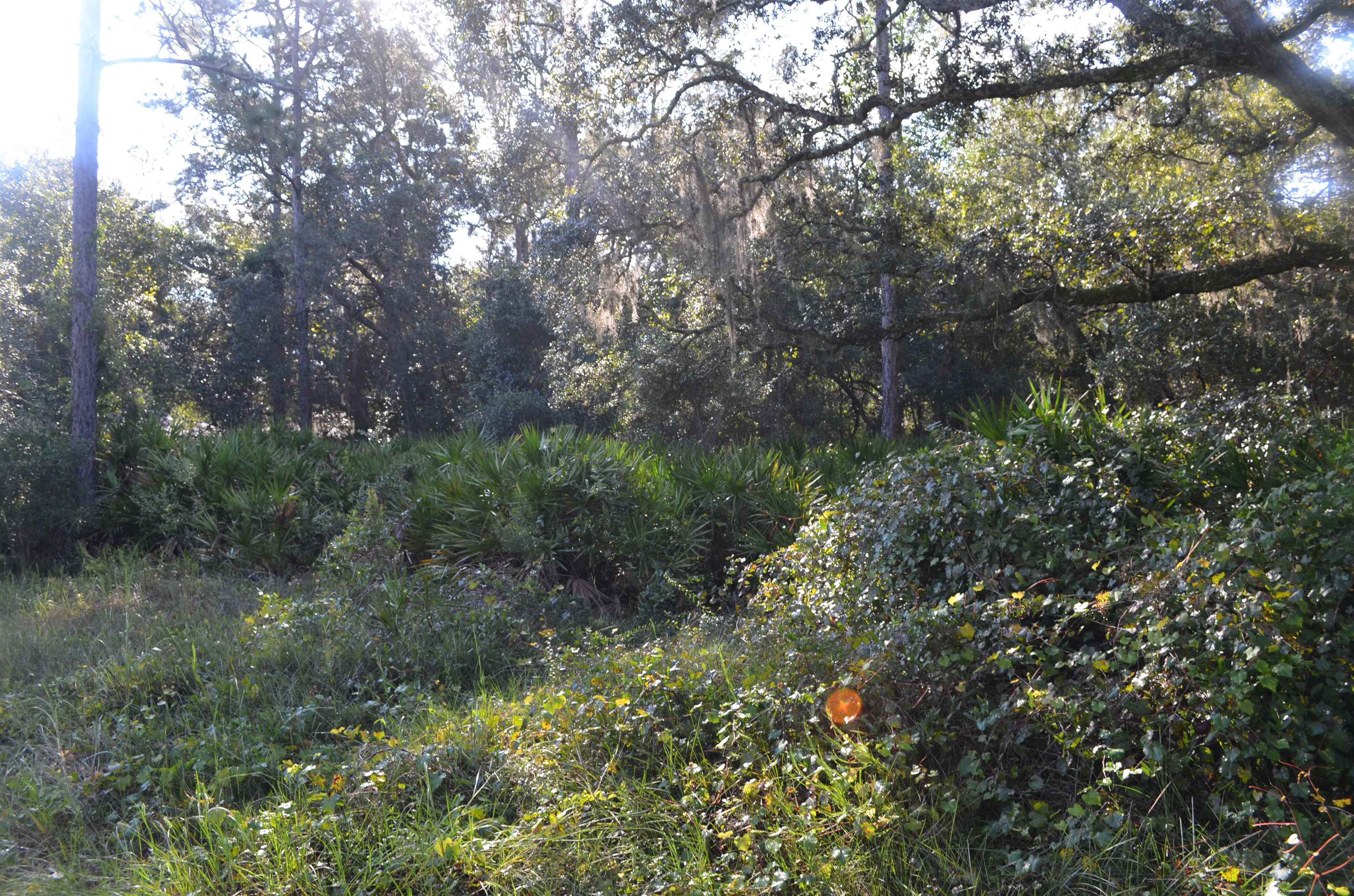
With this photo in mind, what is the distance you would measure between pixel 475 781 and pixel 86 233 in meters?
11.0

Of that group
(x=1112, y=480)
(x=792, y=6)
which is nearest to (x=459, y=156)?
(x=792, y=6)

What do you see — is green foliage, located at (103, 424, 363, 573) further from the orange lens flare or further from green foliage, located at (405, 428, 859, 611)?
the orange lens flare

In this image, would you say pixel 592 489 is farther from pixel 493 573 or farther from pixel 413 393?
pixel 413 393

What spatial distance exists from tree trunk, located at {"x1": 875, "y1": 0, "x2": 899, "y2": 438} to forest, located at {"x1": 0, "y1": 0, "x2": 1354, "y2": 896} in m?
0.12

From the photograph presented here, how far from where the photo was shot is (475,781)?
13.9 feet

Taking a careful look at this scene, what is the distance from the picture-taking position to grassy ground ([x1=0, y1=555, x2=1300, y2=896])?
3.43 metres

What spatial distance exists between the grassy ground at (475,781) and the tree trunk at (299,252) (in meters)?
17.8

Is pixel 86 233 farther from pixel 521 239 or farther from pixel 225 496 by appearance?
pixel 521 239

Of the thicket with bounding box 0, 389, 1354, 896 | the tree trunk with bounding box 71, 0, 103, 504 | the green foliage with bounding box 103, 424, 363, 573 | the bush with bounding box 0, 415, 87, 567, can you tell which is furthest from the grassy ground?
the tree trunk with bounding box 71, 0, 103, 504

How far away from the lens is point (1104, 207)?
11.5 meters

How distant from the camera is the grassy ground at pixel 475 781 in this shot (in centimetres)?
343

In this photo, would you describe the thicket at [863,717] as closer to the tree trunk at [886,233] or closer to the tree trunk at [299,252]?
the tree trunk at [886,233]

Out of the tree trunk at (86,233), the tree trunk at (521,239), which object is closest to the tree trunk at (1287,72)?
the tree trunk at (86,233)

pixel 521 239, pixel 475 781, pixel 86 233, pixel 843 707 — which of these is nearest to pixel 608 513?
pixel 475 781
